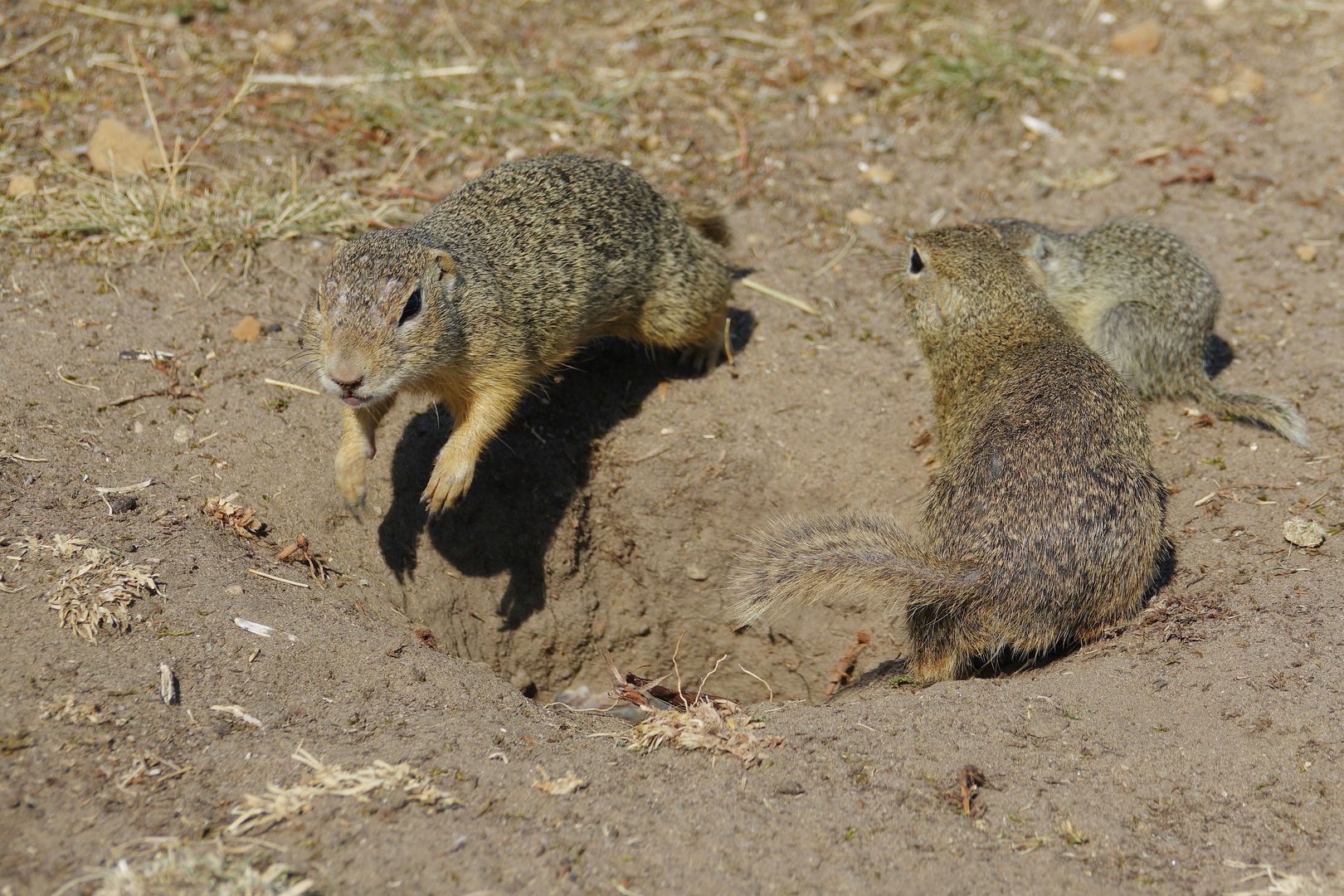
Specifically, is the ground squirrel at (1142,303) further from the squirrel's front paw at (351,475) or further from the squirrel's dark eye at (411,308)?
the squirrel's front paw at (351,475)

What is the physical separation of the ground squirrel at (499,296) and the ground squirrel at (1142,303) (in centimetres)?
189

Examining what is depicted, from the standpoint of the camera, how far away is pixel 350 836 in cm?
343

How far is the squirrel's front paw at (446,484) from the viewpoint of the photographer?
5.11 meters

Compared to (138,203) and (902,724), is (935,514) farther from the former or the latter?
(138,203)

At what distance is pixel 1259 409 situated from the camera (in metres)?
5.92

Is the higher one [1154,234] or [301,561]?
[1154,234]

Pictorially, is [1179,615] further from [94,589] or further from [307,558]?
[94,589]

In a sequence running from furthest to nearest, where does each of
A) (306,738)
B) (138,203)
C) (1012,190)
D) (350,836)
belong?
(1012,190)
(138,203)
(306,738)
(350,836)

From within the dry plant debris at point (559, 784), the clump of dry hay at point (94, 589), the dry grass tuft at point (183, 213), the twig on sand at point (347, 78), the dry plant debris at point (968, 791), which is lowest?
the dry plant debris at point (968, 791)

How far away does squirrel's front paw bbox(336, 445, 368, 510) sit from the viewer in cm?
509

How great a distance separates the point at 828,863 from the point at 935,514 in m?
1.83

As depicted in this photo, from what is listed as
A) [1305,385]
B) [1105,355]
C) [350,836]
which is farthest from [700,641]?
[1305,385]

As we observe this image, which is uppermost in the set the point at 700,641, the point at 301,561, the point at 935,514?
the point at 935,514

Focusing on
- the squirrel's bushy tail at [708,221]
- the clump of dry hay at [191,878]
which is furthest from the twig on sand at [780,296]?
the clump of dry hay at [191,878]
